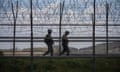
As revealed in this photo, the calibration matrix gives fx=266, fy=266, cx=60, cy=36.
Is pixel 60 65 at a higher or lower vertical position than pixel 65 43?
lower

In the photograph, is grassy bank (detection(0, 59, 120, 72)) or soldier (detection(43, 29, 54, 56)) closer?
soldier (detection(43, 29, 54, 56))

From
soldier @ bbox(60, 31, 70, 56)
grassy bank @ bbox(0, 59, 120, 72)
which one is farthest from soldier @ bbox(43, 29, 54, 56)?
grassy bank @ bbox(0, 59, 120, 72)

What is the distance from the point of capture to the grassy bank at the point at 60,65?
8.63 meters

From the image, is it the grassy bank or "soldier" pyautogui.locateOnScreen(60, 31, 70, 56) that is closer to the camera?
"soldier" pyautogui.locateOnScreen(60, 31, 70, 56)

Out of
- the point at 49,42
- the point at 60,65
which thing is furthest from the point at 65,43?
the point at 60,65

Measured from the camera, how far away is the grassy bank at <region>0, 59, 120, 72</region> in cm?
863

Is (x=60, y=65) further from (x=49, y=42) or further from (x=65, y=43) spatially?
(x=49, y=42)

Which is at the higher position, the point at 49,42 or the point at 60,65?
the point at 49,42

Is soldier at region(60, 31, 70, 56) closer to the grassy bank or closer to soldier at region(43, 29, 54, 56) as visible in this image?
soldier at region(43, 29, 54, 56)

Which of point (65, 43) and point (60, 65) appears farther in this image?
point (60, 65)

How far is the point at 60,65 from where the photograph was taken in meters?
8.89

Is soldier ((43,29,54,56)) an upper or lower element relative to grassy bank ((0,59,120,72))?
upper

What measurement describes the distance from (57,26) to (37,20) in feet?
2.12

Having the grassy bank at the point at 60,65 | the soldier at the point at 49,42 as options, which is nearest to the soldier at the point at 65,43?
the soldier at the point at 49,42
